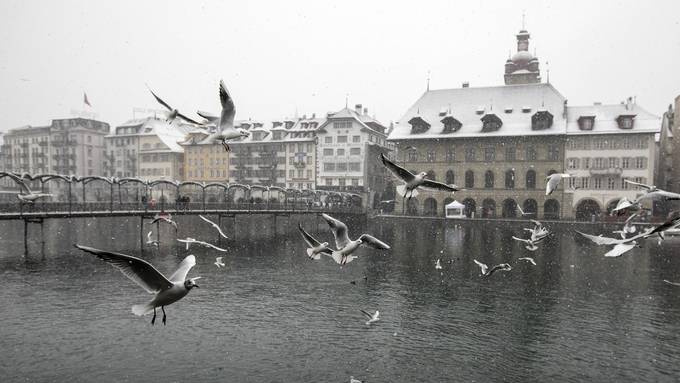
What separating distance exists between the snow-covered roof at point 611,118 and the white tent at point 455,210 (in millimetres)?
22735

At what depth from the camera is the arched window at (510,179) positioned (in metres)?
85.9

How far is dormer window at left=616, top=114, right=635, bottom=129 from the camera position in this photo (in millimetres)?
79562

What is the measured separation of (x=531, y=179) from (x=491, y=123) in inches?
492

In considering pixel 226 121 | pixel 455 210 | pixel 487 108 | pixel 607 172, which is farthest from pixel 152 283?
pixel 487 108

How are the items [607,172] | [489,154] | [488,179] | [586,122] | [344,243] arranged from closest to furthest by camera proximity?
[344,243], [607,172], [586,122], [489,154], [488,179]

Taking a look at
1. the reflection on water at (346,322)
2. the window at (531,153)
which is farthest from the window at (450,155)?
the reflection on water at (346,322)

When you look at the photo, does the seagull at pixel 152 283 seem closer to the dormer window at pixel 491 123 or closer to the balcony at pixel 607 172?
the balcony at pixel 607 172

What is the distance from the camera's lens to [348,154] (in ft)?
339

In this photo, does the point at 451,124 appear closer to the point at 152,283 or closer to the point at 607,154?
the point at 607,154

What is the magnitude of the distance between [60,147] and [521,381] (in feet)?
475

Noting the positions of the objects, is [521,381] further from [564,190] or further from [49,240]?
[564,190]

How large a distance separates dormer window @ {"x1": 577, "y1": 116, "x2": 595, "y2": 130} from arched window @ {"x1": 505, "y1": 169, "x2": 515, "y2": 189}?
44.6 ft

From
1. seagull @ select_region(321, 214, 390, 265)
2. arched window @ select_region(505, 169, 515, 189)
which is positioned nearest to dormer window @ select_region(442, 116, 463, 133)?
arched window @ select_region(505, 169, 515, 189)

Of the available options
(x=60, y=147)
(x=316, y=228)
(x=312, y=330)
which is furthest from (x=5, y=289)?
(x=60, y=147)
